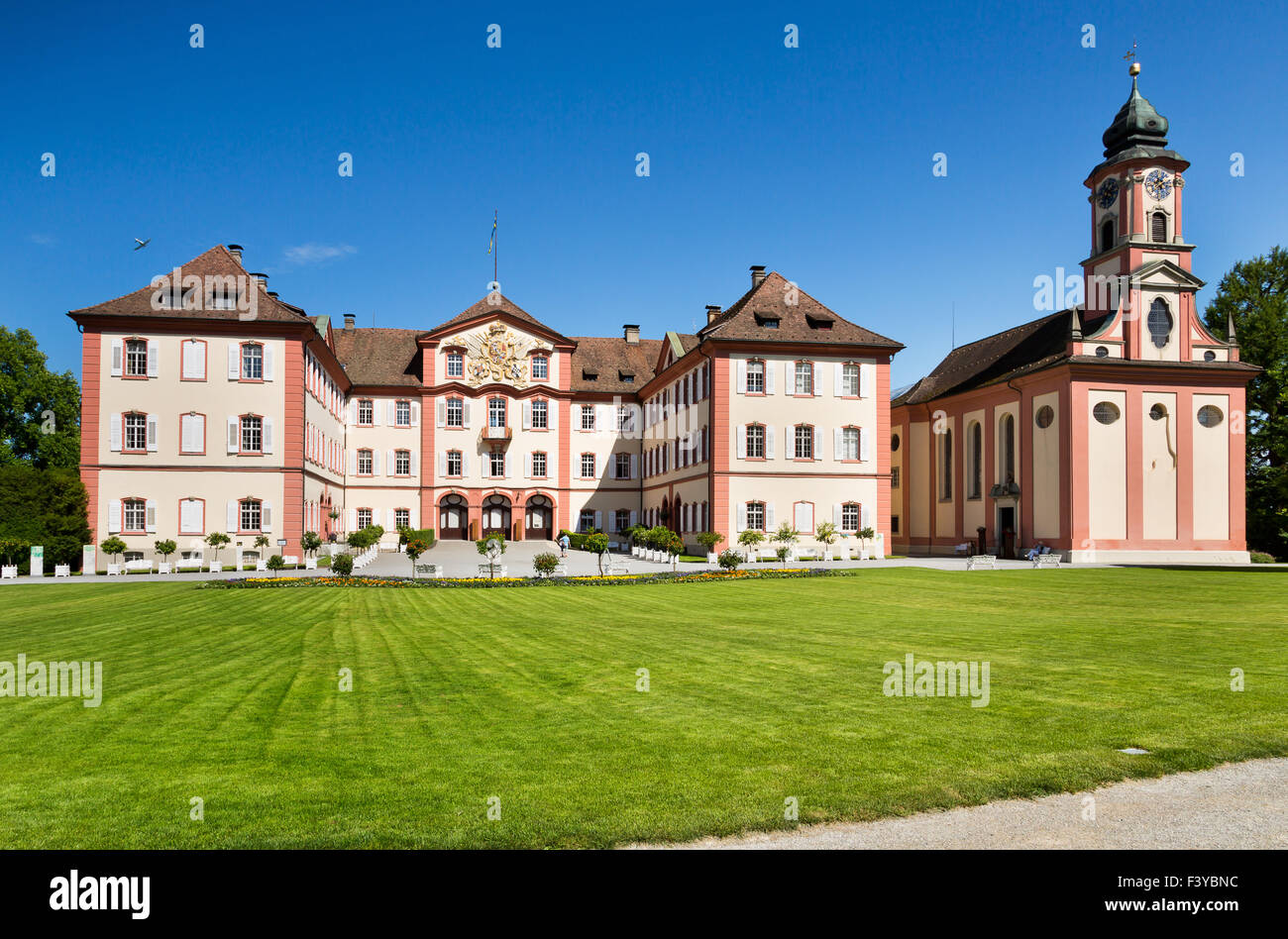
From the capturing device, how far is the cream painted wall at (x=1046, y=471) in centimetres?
4166

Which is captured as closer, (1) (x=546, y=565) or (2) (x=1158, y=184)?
(1) (x=546, y=565)

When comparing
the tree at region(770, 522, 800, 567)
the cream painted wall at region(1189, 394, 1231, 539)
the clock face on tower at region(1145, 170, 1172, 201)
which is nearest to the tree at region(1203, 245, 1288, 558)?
the cream painted wall at region(1189, 394, 1231, 539)

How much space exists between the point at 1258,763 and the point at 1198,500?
133ft

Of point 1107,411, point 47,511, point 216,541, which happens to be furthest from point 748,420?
point 47,511

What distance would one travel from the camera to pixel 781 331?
46.2 meters

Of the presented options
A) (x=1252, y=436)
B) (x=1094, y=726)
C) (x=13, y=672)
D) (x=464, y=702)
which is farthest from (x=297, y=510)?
(x=1252, y=436)

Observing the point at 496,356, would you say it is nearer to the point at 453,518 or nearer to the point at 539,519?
the point at 453,518

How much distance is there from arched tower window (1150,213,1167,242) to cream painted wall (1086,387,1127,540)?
8656mm

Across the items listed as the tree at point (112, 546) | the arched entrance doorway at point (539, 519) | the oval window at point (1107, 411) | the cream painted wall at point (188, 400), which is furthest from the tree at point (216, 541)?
the oval window at point (1107, 411)

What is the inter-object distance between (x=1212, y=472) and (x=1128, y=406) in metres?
5.27

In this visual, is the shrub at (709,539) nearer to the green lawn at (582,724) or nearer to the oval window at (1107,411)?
the oval window at (1107,411)

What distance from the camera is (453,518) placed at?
58594 millimetres

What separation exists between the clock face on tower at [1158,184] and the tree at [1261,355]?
657 cm
